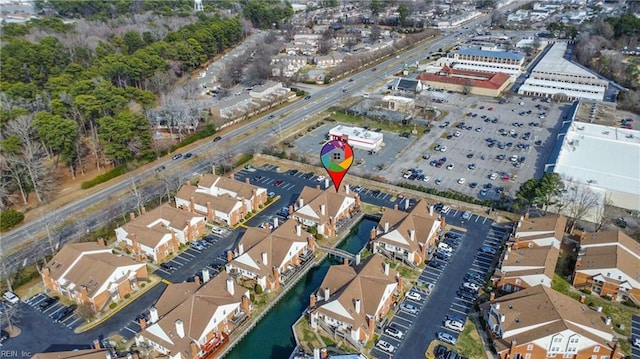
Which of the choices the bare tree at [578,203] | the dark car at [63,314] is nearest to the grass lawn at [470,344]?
the bare tree at [578,203]

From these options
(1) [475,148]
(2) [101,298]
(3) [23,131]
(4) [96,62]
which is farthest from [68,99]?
(1) [475,148]

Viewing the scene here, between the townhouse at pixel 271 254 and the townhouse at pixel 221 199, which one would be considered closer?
the townhouse at pixel 271 254

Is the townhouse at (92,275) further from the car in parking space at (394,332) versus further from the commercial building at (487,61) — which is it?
the commercial building at (487,61)

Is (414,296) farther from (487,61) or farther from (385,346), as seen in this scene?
(487,61)

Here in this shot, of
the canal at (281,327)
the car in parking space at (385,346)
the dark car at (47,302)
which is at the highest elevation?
the car in parking space at (385,346)

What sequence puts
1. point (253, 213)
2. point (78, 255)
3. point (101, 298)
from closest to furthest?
point (101, 298), point (78, 255), point (253, 213)

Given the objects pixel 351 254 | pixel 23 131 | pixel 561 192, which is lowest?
pixel 351 254

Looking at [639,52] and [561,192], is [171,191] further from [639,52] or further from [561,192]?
[639,52]
